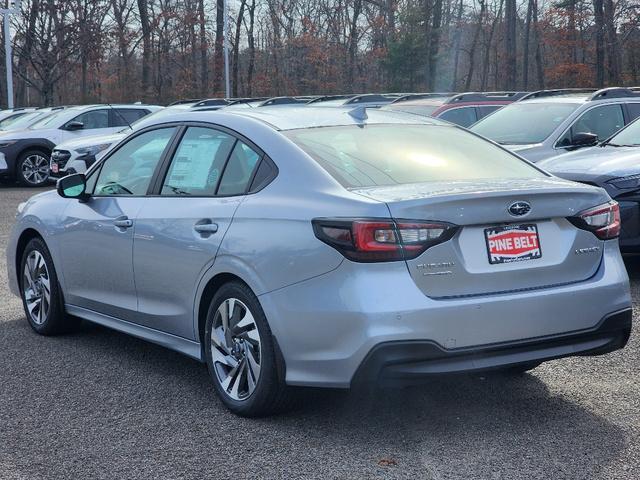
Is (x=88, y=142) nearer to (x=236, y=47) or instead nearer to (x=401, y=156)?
(x=401, y=156)

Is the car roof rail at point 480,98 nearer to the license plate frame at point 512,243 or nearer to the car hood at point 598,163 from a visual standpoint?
the car hood at point 598,163

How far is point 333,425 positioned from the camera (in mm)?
4797

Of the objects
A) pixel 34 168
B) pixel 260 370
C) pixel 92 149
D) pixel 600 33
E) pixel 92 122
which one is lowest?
pixel 260 370

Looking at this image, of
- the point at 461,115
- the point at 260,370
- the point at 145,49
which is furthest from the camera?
the point at 145,49

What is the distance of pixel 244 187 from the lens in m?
5.09

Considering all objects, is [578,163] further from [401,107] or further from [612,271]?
[401,107]

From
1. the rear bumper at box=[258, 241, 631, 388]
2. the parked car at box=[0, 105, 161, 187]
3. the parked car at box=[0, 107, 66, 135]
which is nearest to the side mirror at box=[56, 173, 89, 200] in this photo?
the rear bumper at box=[258, 241, 631, 388]

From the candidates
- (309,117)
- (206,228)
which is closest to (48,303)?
(206,228)

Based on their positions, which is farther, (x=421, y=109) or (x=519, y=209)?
(x=421, y=109)

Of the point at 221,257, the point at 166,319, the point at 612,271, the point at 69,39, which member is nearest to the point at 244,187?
the point at 221,257

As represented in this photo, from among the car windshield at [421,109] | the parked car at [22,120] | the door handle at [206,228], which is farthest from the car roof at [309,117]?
the parked car at [22,120]

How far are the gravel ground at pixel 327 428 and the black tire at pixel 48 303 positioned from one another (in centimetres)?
68

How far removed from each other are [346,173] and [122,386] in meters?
1.83

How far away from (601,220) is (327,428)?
5.38 ft
